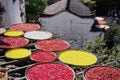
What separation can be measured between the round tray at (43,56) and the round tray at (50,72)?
72 centimetres

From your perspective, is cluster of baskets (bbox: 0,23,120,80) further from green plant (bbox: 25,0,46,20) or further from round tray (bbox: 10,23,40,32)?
green plant (bbox: 25,0,46,20)

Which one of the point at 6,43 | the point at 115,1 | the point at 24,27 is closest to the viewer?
the point at 6,43

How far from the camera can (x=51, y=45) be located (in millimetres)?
14141

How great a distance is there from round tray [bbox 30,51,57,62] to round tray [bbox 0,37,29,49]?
4.40 ft

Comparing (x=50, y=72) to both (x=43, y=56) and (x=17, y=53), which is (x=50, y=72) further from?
(x=17, y=53)

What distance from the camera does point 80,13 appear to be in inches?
865

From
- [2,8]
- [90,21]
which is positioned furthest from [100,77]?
[2,8]

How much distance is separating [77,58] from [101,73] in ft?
6.46

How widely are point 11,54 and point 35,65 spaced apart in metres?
2.09

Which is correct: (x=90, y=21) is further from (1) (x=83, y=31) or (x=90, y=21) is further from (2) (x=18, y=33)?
(2) (x=18, y=33)

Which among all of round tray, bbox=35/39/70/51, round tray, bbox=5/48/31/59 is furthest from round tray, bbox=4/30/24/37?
round tray, bbox=5/48/31/59

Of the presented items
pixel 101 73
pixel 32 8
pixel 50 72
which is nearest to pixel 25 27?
pixel 50 72

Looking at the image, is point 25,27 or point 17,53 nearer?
point 17,53

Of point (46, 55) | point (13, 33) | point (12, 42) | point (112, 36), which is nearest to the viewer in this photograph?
point (46, 55)
